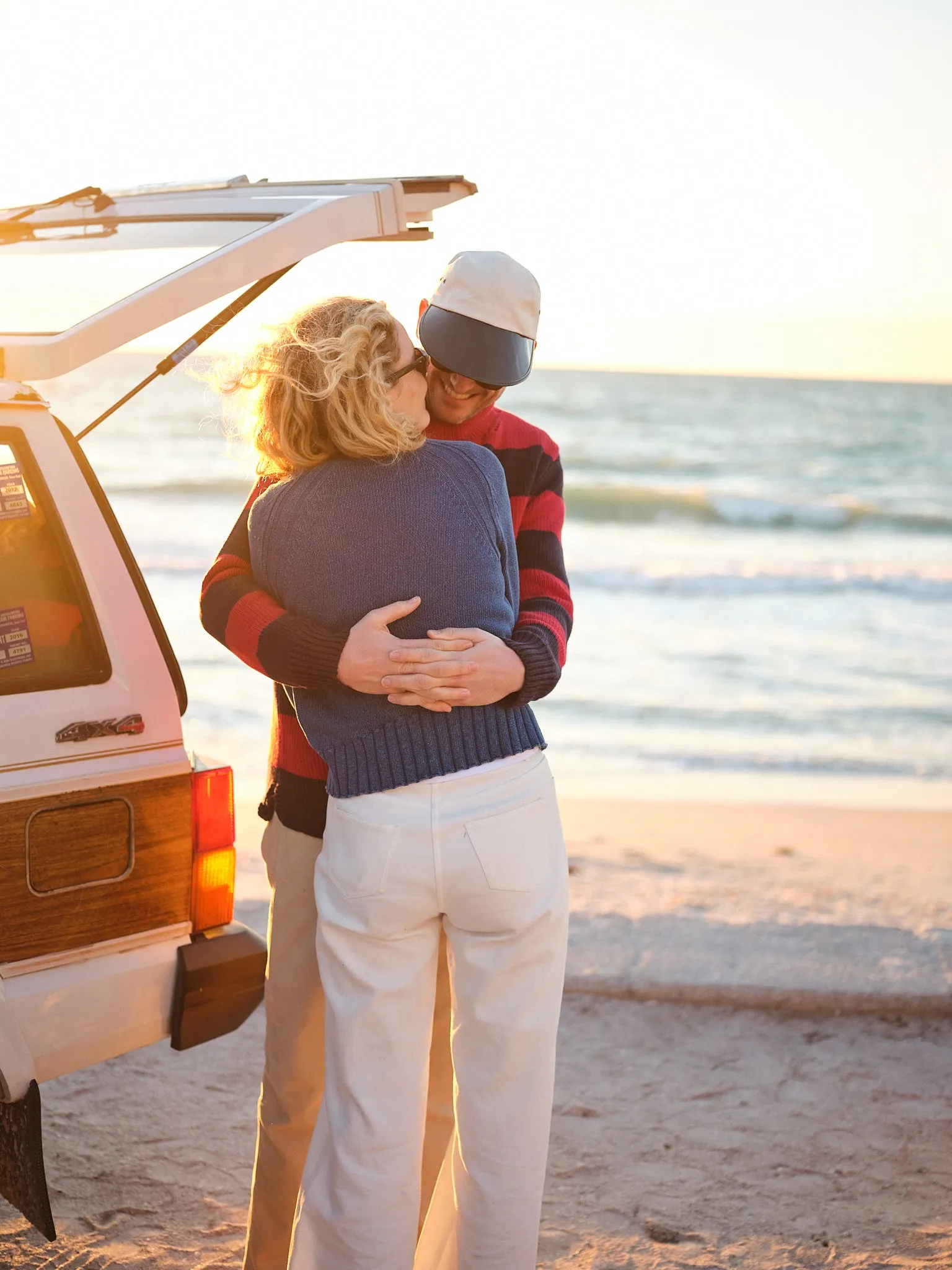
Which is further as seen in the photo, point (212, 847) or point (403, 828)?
point (212, 847)

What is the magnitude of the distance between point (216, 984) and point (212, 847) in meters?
0.27

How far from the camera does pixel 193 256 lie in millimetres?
2217

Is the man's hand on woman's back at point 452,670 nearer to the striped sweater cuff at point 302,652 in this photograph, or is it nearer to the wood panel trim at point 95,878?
the striped sweater cuff at point 302,652

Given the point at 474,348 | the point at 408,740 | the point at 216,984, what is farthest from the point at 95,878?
the point at 474,348

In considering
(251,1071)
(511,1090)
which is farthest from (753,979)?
(511,1090)

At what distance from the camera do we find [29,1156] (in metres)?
2.21

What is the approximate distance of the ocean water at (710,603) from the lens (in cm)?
768

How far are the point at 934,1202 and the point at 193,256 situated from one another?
2671mm

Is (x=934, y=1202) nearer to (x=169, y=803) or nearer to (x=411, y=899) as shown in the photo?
(x=411, y=899)

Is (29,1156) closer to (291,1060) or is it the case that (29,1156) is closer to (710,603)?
(291,1060)

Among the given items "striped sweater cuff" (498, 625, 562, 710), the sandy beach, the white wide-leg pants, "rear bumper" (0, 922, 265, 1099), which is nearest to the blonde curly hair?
"striped sweater cuff" (498, 625, 562, 710)

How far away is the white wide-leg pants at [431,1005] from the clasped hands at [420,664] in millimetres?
135

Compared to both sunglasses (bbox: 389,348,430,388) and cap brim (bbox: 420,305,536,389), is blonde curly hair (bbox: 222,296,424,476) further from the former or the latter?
cap brim (bbox: 420,305,536,389)

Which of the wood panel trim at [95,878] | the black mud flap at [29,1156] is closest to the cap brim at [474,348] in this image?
the wood panel trim at [95,878]
